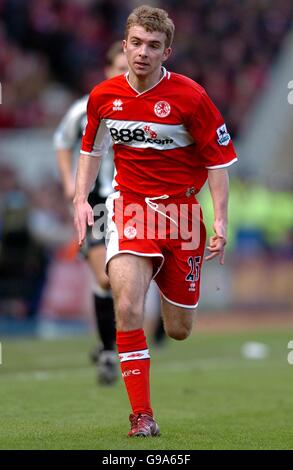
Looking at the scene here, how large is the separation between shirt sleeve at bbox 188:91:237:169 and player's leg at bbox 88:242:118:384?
2.99 meters

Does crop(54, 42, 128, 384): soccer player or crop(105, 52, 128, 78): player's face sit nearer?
crop(105, 52, 128, 78): player's face

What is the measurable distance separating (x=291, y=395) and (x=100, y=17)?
45.9 ft

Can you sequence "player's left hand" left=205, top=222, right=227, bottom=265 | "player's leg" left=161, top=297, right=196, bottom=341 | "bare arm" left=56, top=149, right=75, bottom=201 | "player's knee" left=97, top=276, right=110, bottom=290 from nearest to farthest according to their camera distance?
"player's left hand" left=205, top=222, right=227, bottom=265
"player's leg" left=161, top=297, right=196, bottom=341
"player's knee" left=97, top=276, right=110, bottom=290
"bare arm" left=56, top=149, right=75, bottom=201

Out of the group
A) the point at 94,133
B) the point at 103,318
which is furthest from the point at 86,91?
the point at 94,133

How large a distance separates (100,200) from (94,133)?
286 centimetres

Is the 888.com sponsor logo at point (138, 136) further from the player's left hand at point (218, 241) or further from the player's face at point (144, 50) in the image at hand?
the player's left hand at point (218, 241)

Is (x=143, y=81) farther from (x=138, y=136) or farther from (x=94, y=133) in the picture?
(x=94, y=133)

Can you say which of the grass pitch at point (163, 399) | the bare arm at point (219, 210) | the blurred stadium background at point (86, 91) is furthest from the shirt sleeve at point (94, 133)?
the blurred stadium background at point (86, 91)

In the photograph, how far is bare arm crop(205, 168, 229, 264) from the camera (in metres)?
6.68

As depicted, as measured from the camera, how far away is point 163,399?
895cm

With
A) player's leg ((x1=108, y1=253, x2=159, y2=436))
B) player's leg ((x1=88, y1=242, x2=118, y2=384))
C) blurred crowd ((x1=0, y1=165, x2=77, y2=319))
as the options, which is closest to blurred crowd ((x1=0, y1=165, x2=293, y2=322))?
blurred crowd ((x1=0, y1=165, x2=77, y2=319))

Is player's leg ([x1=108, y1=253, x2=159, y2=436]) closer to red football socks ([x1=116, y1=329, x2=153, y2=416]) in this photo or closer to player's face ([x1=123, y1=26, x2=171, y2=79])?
red football socks ([x1=116, y1=329, x2=153, y2=416])

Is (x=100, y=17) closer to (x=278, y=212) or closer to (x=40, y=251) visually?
(x=278, y=212)

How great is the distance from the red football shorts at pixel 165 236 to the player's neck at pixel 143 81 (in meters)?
0.64
